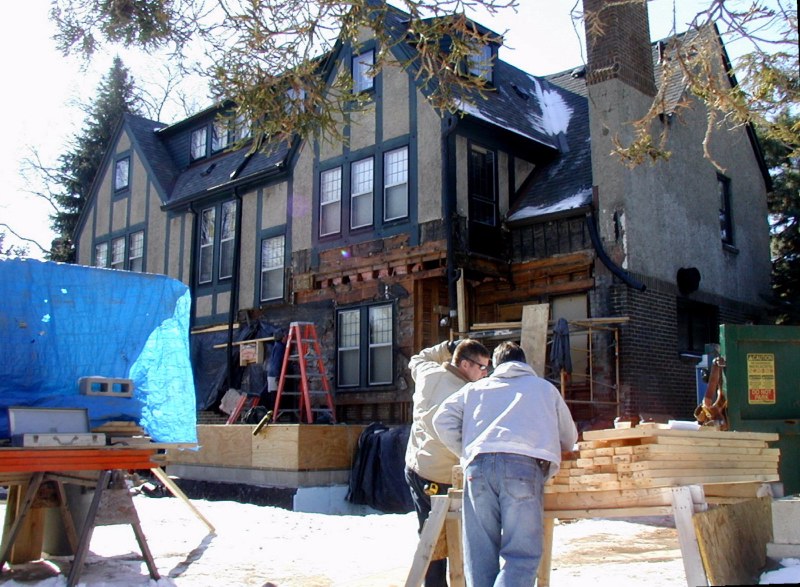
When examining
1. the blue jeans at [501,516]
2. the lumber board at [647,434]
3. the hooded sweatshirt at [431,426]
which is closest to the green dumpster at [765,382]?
the lumber board at [647,434]

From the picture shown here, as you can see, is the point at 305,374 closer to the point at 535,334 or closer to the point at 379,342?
the point at 379,342

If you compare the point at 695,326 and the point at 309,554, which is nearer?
the point at 309,554

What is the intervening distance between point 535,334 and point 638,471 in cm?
827

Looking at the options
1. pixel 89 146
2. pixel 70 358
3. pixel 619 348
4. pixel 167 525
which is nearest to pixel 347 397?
pixel 619 348

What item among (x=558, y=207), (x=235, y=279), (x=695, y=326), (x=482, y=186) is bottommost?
(x=695, y=326)

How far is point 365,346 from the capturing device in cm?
1673

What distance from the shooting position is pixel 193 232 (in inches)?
825

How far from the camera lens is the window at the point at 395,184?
642 inches

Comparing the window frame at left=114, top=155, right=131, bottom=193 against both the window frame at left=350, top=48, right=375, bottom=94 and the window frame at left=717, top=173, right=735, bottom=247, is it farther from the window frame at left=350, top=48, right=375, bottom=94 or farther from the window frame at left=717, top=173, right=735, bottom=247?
the window frame at left=717, top=173, right=735, bottom=247

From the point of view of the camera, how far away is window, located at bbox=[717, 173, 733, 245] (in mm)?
17250

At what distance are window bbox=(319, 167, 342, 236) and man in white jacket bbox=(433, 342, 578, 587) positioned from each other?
42.4 ft

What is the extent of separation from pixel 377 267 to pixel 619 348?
16.6ft

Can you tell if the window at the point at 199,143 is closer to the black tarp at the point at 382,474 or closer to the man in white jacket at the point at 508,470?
the black tarp at the point at 382,474

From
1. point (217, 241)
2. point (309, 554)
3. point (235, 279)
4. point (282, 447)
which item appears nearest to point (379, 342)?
point (282, 447)
